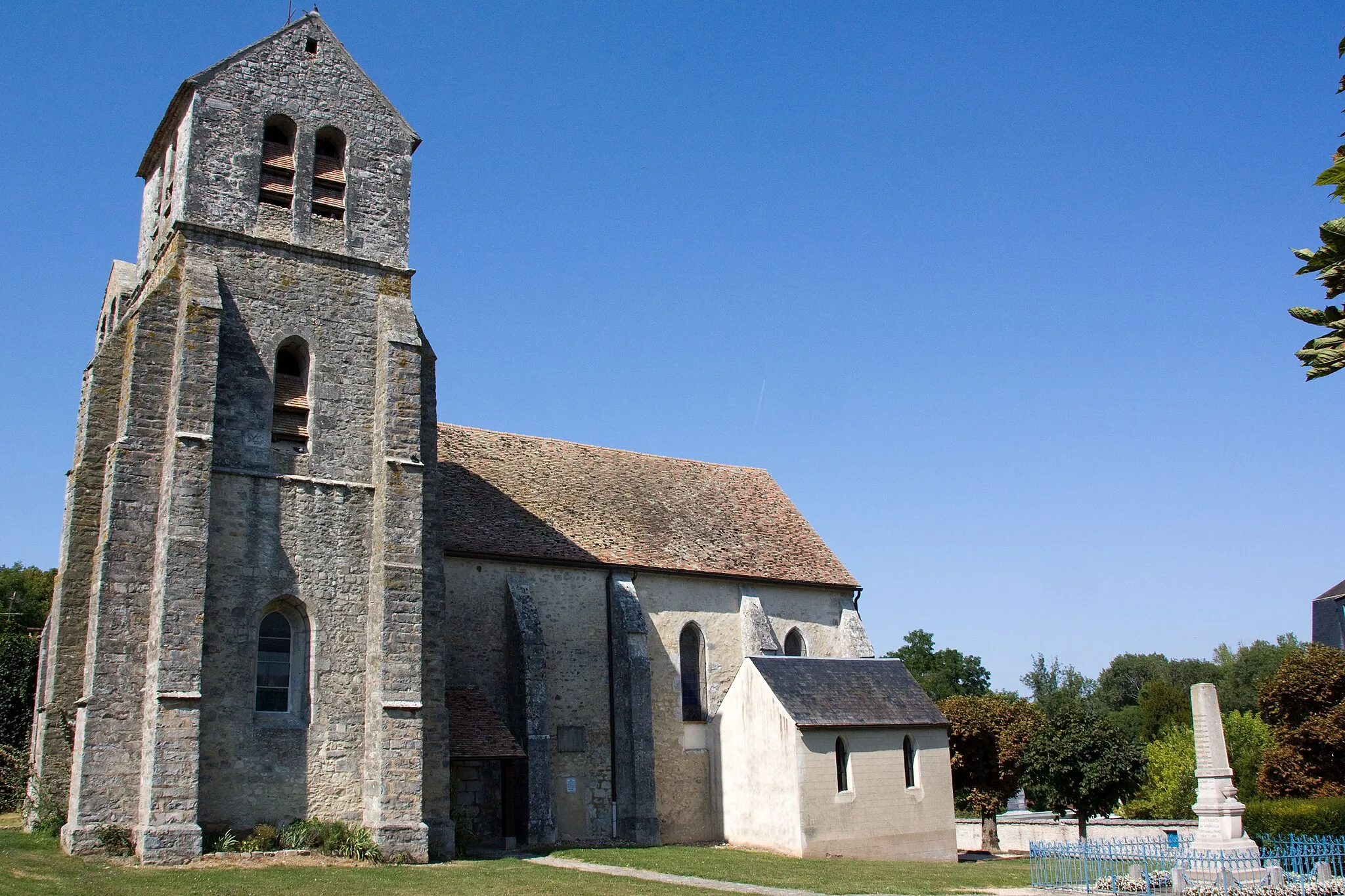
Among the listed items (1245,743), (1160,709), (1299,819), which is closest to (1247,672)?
(1160,709)

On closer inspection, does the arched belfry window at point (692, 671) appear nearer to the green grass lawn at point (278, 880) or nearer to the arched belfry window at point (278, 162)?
the green grass lawn at point (278, 880)

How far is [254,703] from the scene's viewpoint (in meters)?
19.3

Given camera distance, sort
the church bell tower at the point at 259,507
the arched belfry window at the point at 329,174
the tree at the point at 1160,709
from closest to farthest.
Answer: the church bell tower at the point at 259,507
the arched belfry window at the point at 329,174
the tree at the point at 1160,709

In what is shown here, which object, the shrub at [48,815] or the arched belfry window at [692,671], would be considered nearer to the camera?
the shrub at [48,815]

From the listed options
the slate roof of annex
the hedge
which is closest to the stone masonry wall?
the slate roof of annex

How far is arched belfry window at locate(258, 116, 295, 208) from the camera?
22016 mm

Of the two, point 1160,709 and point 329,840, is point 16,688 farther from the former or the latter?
point 1160,709

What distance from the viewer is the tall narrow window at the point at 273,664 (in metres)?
19.6

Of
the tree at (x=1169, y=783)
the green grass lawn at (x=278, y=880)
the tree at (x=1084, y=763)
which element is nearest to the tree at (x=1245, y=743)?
the tree at (x=1169, y=783)

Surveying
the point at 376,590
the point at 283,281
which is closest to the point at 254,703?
the point at 376,590

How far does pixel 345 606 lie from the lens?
2058 cm

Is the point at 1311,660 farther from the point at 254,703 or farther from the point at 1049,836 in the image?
the point at 254,703

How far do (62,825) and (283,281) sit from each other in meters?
10.9

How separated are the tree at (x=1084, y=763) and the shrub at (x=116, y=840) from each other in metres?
26.1
